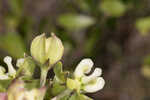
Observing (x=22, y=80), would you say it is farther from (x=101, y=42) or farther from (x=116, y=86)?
(x=116, y=86)

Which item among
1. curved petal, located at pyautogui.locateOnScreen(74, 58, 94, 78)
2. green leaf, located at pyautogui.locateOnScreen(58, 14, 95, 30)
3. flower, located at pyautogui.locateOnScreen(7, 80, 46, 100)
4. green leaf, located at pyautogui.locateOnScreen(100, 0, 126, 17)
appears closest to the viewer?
flower, located at pyautogui.locateOnScreen(7, 80, 46, 100)

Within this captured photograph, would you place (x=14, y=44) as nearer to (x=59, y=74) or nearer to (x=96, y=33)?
(x=96, y=33)

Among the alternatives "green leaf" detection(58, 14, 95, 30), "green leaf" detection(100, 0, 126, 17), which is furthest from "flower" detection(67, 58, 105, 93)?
"green leaf" detection(58, 14, 95, 30)

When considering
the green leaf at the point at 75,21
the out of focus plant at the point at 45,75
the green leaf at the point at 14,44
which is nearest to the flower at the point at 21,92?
the out of focus plant at the point at 45,75

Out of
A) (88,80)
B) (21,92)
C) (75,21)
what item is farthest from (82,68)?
(75,21)

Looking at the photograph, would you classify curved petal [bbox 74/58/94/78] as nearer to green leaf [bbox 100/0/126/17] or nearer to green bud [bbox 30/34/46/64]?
green bud [bbox 30/34/46/64]

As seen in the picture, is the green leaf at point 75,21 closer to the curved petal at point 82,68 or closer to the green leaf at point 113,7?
the green leaf at point 113,7

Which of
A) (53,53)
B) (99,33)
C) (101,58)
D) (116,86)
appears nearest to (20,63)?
(53,53)
